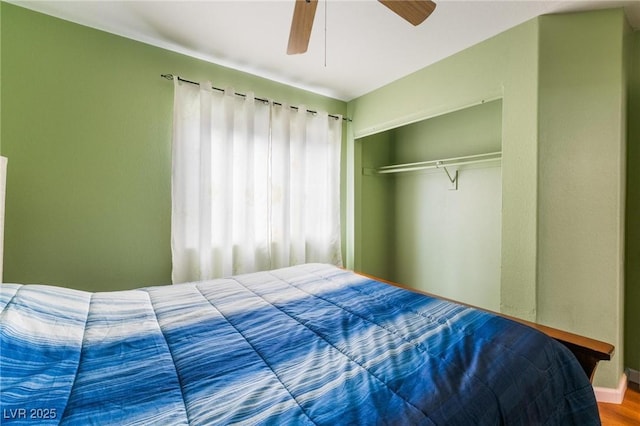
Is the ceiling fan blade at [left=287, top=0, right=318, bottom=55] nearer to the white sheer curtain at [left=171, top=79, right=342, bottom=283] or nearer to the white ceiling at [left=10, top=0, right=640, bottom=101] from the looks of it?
the white ceiling at [left=10, top=0, right=640, bottom=101]

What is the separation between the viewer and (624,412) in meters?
1.61

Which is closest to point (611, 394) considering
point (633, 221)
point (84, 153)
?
point (633, 221)

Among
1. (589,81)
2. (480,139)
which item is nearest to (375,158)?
(480,139)

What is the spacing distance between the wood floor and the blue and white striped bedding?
1.11 meters

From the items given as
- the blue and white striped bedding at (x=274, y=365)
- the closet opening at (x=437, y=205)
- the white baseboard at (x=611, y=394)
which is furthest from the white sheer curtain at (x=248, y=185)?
the white baseboard at (x=611, y=394)

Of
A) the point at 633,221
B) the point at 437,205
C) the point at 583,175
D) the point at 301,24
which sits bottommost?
the point at 633,221

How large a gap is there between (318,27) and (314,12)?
750mm

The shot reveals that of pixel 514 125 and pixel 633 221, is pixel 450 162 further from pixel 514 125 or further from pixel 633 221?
pixel 633 221

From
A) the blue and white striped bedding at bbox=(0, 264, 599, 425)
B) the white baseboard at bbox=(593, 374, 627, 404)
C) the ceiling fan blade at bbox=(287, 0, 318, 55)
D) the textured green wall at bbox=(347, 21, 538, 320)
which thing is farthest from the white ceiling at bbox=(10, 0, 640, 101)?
the white baseboard at bbox=(593, 374, 627, 404)

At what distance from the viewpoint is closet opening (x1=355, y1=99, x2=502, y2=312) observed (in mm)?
2539

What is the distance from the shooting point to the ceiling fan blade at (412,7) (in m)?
1.15

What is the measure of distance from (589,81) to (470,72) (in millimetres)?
723

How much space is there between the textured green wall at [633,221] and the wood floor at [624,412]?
0.27 m

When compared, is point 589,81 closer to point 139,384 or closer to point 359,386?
point 359,386
